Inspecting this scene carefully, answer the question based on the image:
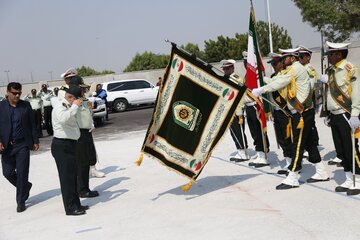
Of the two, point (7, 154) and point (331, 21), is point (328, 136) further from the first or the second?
point (331, 21)

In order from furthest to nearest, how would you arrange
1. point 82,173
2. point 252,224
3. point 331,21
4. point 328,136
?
1. point 331,21
2. point 328,136
3. point 82,173
4. point 252,224

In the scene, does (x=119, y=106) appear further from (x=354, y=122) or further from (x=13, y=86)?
(x=354, y=122)

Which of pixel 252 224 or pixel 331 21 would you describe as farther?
pixel 331 21

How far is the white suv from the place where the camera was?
80.8ft

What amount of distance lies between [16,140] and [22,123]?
10.3 inches

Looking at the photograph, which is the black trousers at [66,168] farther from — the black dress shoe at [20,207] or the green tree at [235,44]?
the green tree at [235,44]

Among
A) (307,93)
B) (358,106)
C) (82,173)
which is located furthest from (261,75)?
(82,173)

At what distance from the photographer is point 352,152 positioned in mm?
6086

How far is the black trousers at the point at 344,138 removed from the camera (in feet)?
19.9

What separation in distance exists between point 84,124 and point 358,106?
13.2 ft

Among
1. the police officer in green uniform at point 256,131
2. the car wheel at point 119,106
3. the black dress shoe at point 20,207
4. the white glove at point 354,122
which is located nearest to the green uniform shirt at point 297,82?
the white glove at point 354,122

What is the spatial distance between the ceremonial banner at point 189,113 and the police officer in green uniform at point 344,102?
4.03 ft

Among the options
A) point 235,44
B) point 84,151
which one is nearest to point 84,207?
point 84,151

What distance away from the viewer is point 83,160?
22.7ft
